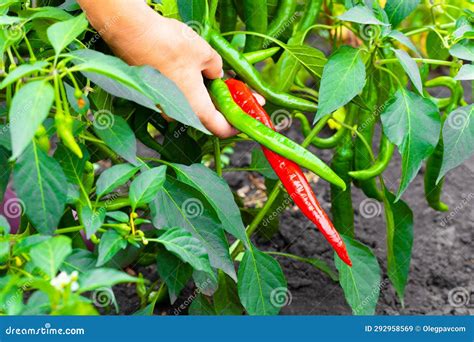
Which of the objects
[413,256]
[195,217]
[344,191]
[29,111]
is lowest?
[413,256]

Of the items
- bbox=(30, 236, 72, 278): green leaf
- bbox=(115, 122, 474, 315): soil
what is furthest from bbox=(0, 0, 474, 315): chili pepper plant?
bbox=(115, 122, 474, 315): soil

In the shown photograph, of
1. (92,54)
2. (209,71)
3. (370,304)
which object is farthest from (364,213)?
(92,54)

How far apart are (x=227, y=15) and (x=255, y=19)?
0.10 metres

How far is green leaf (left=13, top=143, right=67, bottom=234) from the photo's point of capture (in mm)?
1135

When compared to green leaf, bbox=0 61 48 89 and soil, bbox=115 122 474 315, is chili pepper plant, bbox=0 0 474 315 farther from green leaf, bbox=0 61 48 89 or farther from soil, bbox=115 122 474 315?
soil, bbox=115 122 474 315

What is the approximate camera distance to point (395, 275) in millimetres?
1788

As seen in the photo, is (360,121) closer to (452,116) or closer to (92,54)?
(452,116)

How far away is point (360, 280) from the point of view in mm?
1625

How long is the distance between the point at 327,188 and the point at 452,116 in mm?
1115

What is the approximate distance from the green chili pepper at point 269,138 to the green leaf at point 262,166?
34 centimetres

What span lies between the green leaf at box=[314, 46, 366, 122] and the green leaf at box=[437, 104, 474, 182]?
0.67 ft

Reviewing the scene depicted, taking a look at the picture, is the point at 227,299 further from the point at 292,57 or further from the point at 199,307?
the point at 292,57

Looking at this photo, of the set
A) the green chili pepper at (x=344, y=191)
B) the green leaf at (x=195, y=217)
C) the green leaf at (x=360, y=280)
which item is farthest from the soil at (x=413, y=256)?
the green leaf at (x=195, y=217)

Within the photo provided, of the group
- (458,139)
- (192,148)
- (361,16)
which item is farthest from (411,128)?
(192,148)
